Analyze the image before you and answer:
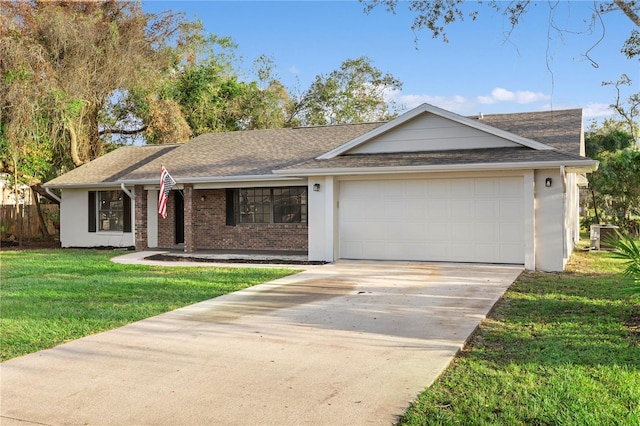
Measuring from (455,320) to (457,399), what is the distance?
9.62 feet

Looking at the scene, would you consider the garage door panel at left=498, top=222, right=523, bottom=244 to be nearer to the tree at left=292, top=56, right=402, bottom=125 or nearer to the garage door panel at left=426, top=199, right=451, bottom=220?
the garage door panel at left=426, top=199, right=451, bottom=220

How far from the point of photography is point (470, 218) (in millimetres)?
12945

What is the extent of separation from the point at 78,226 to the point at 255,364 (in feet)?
54.0

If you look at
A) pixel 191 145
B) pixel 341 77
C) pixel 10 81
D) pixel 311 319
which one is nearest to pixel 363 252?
pixel 311 319

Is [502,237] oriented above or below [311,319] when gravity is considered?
above

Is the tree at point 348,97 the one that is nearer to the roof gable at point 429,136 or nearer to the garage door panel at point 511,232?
the roof gable at point 429,136

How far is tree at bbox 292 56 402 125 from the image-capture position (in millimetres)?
37500

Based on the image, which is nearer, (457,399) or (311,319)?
(457,399)

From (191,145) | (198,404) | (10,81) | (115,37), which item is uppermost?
(115,37)

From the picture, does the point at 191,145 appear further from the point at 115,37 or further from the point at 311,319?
the point at 311,319

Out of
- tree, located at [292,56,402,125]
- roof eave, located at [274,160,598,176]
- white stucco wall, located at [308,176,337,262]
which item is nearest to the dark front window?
roof eave, located at [274,160,598,176]

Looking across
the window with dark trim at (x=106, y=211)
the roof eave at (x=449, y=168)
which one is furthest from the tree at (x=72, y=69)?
the roof eave at (x=449, y=168)

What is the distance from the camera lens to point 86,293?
9.66 m

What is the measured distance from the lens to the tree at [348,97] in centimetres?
3750
